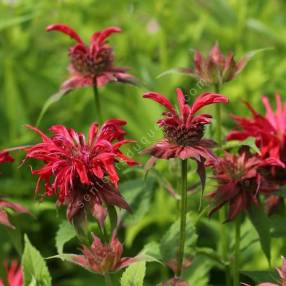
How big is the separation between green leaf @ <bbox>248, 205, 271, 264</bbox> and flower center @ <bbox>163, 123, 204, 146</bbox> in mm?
187

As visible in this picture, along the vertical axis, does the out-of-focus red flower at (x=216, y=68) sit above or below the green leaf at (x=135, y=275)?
above

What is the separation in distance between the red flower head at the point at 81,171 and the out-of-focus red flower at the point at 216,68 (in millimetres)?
235

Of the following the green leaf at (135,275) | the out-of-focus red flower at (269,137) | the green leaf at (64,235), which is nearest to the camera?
the green leaf at (135,275)

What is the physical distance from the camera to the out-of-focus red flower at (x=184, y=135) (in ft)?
3.05

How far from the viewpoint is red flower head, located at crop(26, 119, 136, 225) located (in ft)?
3.08

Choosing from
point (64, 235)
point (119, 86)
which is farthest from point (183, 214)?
point (119, 86)

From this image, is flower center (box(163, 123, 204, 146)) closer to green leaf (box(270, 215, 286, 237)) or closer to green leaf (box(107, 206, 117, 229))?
green leaf (box(107, 206, 117, 229))

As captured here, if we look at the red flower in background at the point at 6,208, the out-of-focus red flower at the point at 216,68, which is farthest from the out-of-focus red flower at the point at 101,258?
the out-of-focus red flower at the point at 216,68

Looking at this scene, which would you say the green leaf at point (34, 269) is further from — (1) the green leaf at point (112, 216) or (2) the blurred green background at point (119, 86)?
(2) the blurred green background at point (119, 86)

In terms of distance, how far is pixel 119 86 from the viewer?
213 centimetres

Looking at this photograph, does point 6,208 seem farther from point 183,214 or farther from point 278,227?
point 278,227

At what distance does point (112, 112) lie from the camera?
186cm

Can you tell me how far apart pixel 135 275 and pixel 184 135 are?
0.20 metres

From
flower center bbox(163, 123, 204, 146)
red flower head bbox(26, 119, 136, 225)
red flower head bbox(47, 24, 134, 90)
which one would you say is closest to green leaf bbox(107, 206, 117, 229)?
red flower head bbox(26, 119, 136, 225)
